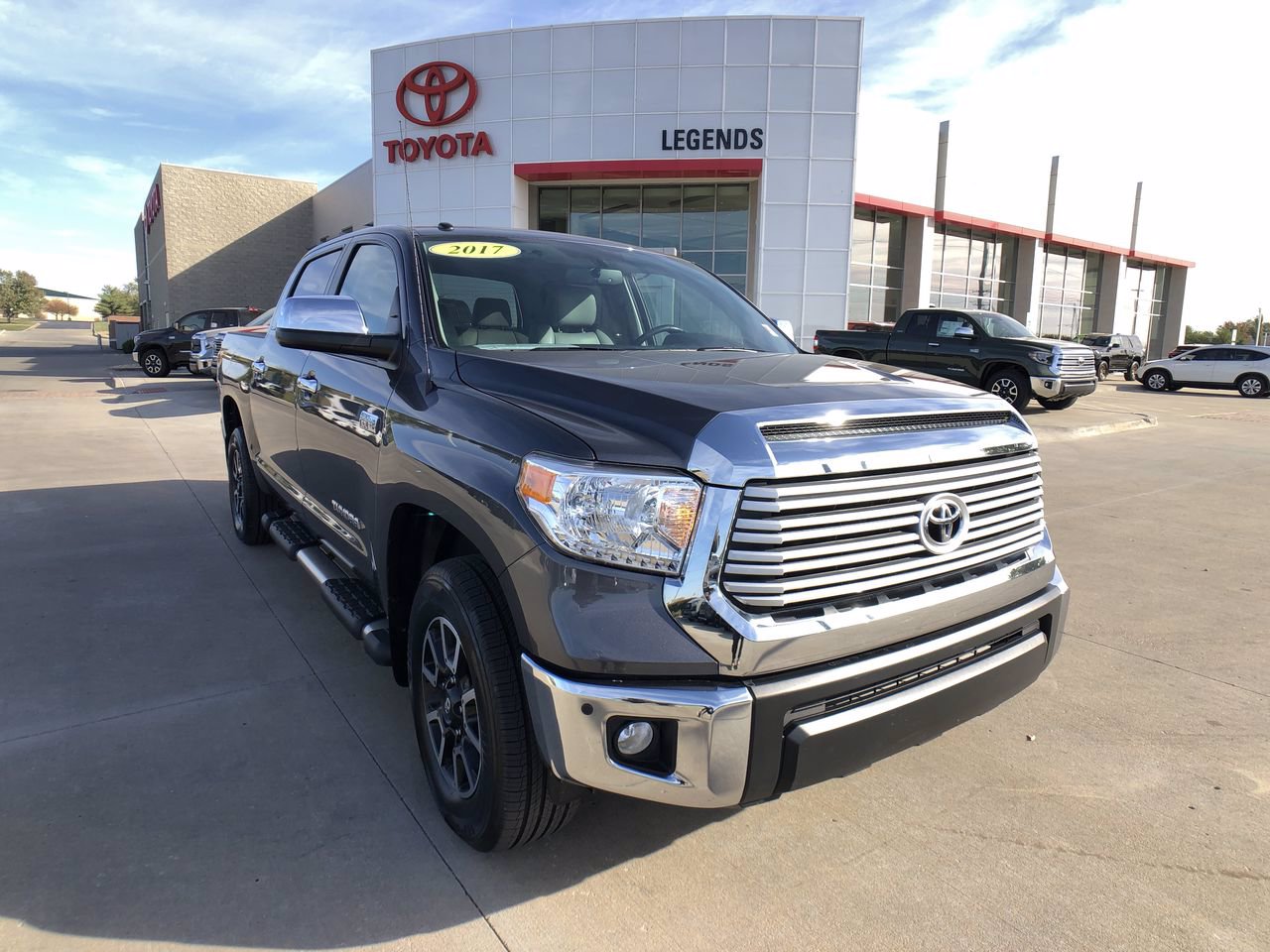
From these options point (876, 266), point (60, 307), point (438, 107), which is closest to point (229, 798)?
point (438, 107)

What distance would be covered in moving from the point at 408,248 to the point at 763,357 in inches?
56.9

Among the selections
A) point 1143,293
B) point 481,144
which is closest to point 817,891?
point 481,144

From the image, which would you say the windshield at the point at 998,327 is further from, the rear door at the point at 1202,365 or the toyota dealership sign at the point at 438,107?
the rear door at the point at 1202,365

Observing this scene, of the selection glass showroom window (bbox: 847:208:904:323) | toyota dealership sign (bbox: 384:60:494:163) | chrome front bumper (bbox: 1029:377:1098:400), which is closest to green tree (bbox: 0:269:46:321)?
toyota dealership sign (bbox: 384:60:494:163)

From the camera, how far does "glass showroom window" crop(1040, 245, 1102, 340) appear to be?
3291cm

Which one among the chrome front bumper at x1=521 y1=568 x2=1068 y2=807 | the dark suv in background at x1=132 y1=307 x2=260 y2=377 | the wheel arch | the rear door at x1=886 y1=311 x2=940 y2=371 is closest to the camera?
the chrome front bumper at x1=521 y1=568 x2=1068 y2=807

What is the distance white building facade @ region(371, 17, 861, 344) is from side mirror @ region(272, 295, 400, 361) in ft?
61.0

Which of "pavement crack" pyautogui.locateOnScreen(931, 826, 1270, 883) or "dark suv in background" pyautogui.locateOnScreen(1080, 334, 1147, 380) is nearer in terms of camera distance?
"pavement crack" pyautogui.locateOnScreen(931, 826, 1270, 883)

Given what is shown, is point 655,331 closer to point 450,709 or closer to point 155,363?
point 450,709

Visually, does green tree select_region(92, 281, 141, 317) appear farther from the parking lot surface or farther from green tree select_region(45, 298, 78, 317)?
the parking lot surface

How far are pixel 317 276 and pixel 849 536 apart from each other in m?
3.49

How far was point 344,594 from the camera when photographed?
3.31 meters

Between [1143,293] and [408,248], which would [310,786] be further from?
[1143,293]

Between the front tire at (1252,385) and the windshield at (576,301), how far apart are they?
27745 millimetres
